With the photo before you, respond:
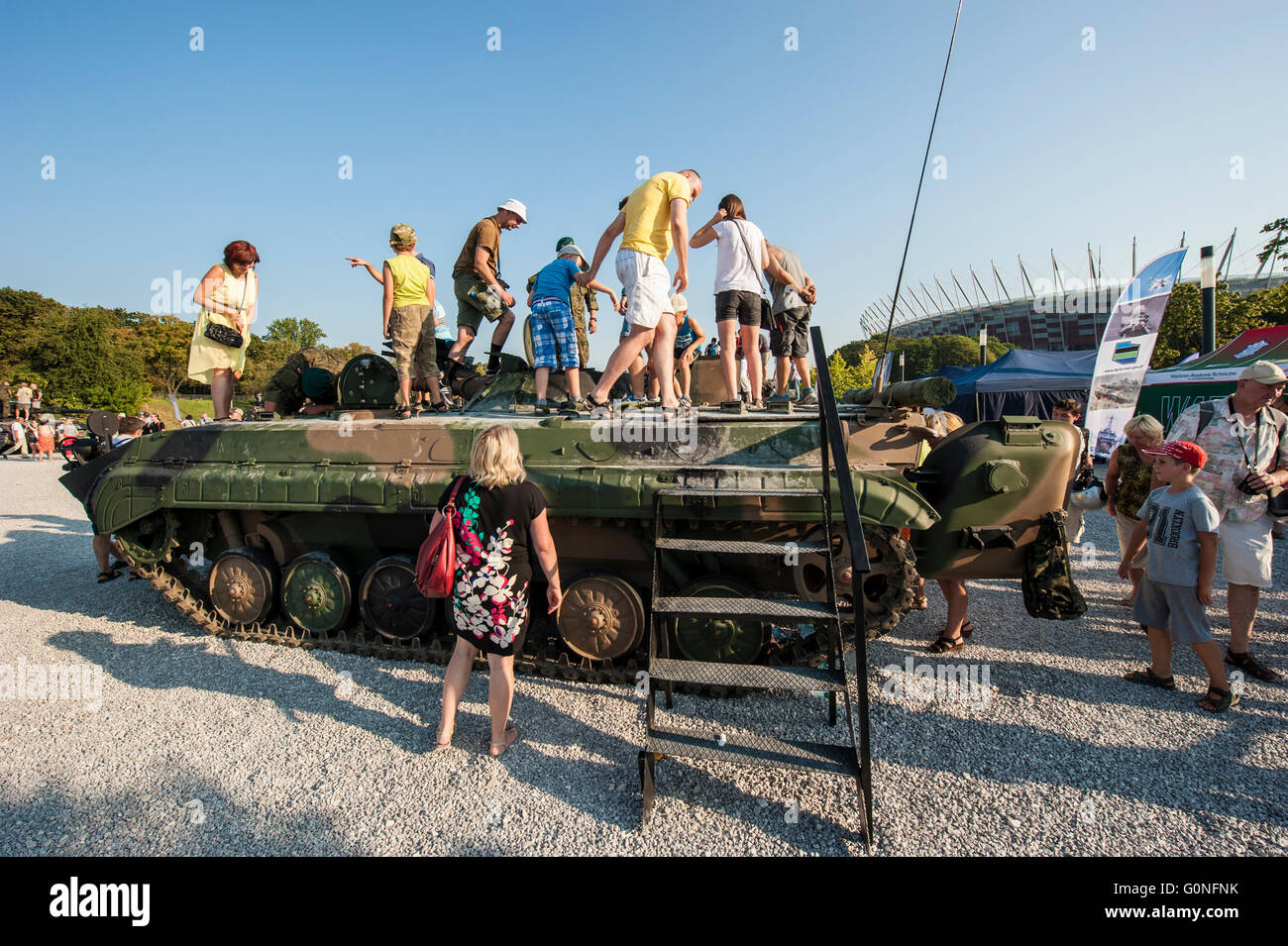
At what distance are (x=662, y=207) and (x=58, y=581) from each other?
319 inches

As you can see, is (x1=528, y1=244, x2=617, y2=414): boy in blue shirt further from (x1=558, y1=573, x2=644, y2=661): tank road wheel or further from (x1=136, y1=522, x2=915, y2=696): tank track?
(x1=136, y1=522, x2=915, y2=696): tank track

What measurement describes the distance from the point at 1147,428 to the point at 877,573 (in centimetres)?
333

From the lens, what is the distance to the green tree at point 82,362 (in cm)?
4284

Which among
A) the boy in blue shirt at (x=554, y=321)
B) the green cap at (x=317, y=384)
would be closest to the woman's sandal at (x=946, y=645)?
the boy in blue shirt at (x=554, y=321)

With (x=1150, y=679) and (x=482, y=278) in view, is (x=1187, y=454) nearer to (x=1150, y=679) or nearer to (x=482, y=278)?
(x=1150, y=679)

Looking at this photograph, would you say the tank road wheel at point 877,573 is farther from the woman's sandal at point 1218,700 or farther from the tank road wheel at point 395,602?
the tank road wheel at point 395,602

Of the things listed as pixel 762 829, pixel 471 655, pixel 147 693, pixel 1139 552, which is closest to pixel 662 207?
pixel 471 655

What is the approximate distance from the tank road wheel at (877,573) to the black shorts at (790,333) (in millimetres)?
3043

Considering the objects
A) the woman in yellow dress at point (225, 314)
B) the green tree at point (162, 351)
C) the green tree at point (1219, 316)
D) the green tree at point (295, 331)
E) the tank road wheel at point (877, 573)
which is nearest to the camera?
the tank road wheel at point (877, 573)

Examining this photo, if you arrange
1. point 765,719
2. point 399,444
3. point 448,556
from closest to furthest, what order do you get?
point 448,556, point 765,719, point 399,444

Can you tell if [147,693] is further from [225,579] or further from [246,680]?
[225,579]

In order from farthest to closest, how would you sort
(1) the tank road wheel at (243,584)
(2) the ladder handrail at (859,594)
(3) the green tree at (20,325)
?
(3) the green tree at (20,325), (1) the tank road wheel at (243,584), (2) the ladder handrail at (859,594)

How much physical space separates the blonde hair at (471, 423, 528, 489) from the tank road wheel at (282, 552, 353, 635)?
251 centimetres

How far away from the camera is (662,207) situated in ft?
16.6
